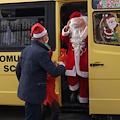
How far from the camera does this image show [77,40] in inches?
166

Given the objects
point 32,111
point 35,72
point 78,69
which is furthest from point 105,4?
point 32,111

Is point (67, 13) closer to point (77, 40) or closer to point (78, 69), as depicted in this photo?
point (77, 40)

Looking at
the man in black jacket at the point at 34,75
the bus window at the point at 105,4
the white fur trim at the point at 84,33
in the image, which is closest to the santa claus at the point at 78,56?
the white fur trim at the point at 84,33

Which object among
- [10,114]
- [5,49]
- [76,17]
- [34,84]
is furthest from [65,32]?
[10,114]

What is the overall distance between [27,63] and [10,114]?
2.63 m

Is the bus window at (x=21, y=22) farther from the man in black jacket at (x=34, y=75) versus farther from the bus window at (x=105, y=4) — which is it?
the man in black jacket at (x=34, y=75)

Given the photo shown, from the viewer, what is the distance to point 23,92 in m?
2.94

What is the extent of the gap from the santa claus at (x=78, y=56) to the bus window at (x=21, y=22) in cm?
38

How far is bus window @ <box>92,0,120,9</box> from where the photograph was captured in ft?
12.5

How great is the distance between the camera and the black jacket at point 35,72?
290 centimetres

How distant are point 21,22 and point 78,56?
1.31 meters

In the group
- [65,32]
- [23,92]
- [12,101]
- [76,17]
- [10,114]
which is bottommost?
[10,114]

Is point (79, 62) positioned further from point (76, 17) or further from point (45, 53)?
point (45, 53)

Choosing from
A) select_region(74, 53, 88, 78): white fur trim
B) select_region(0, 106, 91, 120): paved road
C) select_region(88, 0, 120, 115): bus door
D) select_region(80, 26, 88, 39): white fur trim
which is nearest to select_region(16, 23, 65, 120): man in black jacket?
select_region(88, 0, 120, 115): bus door
